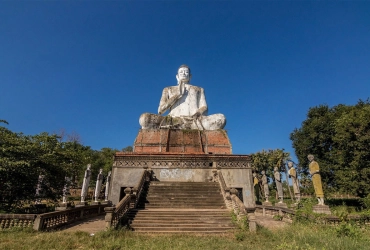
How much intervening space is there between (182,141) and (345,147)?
47.5 feet

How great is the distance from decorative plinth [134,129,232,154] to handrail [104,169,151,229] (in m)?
4.17

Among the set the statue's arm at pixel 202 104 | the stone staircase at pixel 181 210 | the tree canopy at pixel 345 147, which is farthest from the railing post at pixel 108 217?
the tree canopy at pixel 345 147

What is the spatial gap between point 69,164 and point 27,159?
2.22 meters

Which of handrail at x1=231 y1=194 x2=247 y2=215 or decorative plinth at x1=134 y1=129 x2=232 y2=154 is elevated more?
decorative plinth at x1=134 y1=129 x2=232 y2=154

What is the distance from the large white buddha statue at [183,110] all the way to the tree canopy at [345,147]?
1095cm

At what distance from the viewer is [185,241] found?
260 inches

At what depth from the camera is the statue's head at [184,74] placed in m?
21.1

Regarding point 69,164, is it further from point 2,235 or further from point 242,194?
point 242,194

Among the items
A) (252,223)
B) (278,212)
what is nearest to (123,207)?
(252,223)

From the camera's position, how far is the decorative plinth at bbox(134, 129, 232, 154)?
16094 millimetres

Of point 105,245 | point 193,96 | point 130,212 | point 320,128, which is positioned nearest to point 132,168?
point 130,212

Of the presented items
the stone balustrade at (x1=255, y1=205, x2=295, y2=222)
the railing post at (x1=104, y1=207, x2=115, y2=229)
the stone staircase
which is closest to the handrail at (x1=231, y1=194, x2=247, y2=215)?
the stone staircase

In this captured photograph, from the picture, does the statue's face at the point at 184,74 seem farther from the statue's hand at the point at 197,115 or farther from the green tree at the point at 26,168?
the green tree at the point at 26,168

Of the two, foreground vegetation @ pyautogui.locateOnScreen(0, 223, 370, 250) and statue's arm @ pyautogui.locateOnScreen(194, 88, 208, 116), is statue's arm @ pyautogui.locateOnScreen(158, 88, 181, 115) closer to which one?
statue's arm @ pyautogui.locateOnScreen(194, 88, 208, 116)
